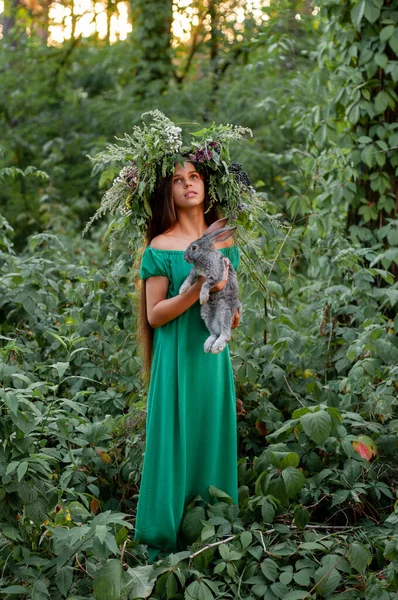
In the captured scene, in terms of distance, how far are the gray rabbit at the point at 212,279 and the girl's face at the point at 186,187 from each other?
178 mm

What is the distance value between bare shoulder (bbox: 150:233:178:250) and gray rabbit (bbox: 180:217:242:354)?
14 cm

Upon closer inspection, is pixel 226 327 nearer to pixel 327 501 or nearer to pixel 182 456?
pixel 182 456

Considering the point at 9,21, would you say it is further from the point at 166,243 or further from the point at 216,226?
the point at 216,226

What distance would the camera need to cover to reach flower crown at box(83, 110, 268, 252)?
3191mm

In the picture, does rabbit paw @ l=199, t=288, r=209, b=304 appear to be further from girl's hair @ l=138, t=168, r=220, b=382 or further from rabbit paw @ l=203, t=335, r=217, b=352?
girl's hair @ l=138, t=168, r=220, b=382

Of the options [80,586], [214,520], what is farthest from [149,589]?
[214,520]

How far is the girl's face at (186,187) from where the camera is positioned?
10.4 feet

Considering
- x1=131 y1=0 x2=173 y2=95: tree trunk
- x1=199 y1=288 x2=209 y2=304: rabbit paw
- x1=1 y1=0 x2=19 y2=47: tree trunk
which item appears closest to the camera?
x1=199 y1=288 x2=209 y2=304: rabbit paw

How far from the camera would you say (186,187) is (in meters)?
3.16

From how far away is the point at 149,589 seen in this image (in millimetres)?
2645

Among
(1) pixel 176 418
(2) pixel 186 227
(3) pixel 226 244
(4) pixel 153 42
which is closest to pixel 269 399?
(1) pixel 176 418

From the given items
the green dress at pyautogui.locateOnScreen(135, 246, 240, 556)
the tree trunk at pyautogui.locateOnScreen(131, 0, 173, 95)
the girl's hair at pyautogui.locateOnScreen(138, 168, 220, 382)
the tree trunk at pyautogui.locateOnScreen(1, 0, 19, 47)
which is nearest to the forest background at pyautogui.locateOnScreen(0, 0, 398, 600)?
the green dress at pyautogui.locateOnScreen(135, 246, 240, 556)

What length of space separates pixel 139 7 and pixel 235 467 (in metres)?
8.44

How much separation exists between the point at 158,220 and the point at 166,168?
0.22m
